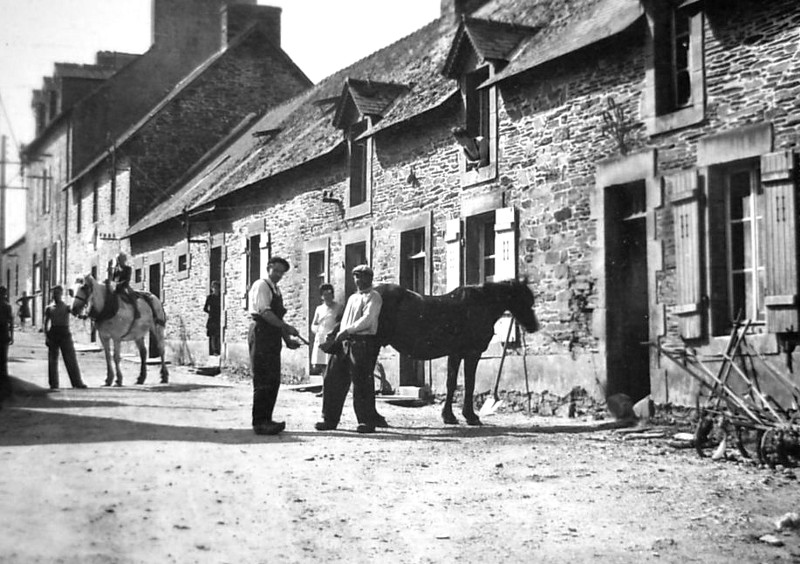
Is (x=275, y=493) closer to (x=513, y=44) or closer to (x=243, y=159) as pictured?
(x=513, y=44)

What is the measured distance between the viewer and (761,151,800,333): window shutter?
10148 millimetres

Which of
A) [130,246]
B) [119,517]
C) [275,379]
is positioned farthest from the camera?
[130,246]

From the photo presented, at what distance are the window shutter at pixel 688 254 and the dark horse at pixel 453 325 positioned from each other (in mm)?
2031

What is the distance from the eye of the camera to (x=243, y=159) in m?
27.6

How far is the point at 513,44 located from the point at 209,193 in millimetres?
13162

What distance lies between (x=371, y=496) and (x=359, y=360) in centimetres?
393

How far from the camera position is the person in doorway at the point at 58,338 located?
16.2 metres

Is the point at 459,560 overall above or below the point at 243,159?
below

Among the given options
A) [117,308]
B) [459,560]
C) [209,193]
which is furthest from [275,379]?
[209,193]

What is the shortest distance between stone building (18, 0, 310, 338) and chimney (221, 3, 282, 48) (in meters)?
0.03

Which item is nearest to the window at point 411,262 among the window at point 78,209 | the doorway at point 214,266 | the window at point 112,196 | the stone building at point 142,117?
the doorway at point 214,266

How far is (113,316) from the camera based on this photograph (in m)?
18.1

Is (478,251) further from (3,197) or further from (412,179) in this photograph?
(3,197)

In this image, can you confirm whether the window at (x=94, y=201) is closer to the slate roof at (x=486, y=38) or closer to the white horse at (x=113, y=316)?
the white horse at (x=113, y=316)
